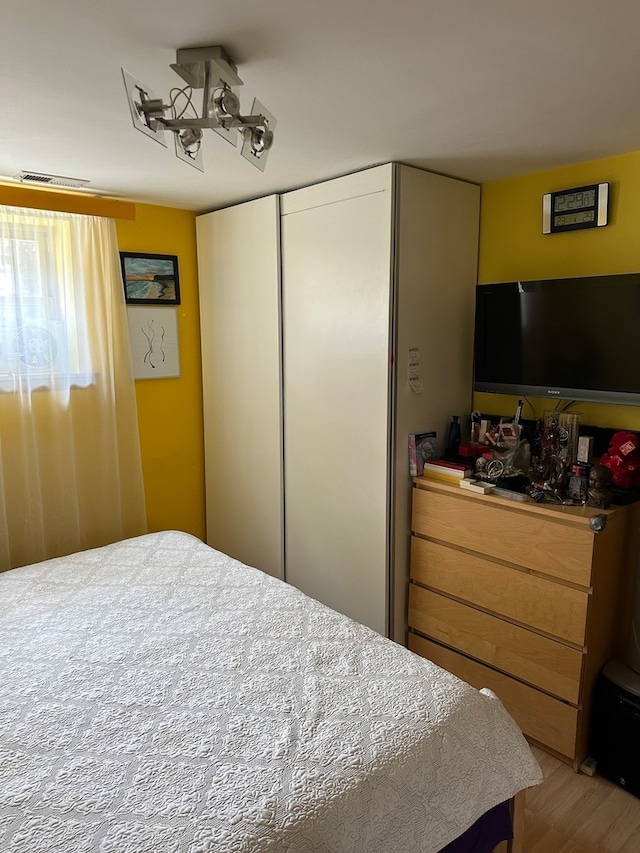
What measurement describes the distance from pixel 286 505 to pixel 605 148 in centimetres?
223

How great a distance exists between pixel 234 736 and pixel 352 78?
1.80 metres

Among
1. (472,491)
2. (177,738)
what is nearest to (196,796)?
(177,738)

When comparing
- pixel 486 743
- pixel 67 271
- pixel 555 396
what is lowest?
pixel 486 743

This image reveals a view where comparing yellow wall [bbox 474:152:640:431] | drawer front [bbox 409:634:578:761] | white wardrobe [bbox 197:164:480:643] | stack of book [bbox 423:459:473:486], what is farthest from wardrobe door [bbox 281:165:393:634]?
yellow wall [bbox 474:152:640:431]

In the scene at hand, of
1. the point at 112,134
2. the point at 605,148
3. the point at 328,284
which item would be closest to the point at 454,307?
the point at 328,284

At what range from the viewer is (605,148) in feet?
7.69

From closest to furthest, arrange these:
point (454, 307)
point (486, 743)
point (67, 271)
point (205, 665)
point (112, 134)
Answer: point (486, 743) → point (205, 665) → point (112, 134) → point (454, 307) → point (67, 271)

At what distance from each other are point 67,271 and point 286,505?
1679 millimetres

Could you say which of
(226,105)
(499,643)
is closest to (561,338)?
(499,643)

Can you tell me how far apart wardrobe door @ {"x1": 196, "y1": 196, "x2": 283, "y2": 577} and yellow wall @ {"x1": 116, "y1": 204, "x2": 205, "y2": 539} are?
7 cm

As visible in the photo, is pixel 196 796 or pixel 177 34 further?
pixel 177 34

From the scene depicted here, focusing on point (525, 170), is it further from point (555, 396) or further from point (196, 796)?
point (196, 796)

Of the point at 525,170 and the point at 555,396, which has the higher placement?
the point at 525,170

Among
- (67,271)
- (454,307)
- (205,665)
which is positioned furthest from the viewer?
(67,271)
